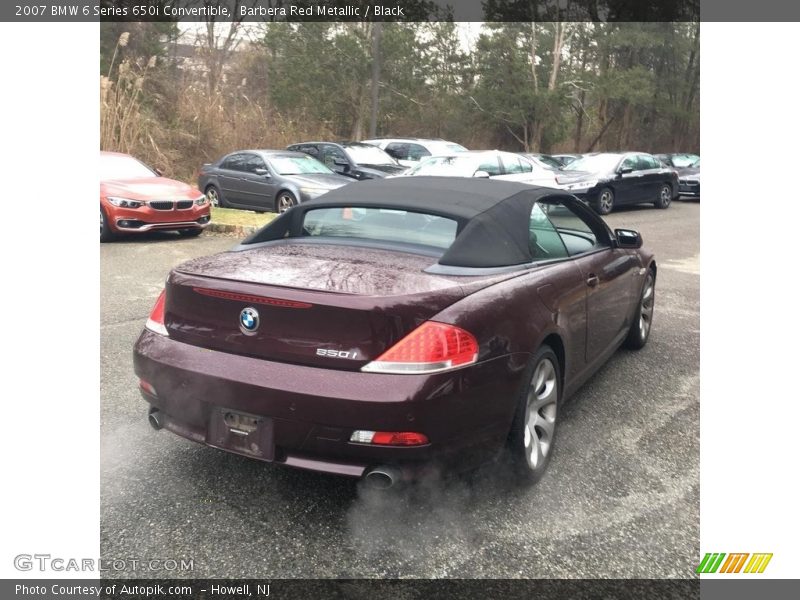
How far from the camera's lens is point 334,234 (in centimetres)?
382

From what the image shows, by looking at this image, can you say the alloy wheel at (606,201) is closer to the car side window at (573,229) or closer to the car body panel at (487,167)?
the car body panel at (487,167)

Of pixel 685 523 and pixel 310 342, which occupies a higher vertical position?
pixel 310 342

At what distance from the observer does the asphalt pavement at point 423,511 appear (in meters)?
2.68

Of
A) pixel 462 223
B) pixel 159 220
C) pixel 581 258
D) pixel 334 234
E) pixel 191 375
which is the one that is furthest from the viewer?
pixel 159 220

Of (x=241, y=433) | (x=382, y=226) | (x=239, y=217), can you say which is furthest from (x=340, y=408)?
(x=239, y=217)

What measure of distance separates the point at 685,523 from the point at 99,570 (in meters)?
2.37

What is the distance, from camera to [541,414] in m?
3.39

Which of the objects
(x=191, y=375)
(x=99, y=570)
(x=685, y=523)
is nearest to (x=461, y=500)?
(x=685, y=523)

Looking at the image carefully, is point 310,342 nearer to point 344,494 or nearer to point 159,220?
point 344,494

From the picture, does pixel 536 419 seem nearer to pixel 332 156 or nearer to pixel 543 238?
pixel 543 238

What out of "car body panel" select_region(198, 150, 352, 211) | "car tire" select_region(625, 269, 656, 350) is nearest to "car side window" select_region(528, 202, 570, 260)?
"car tire" select_region(625, 269, 656, 350)

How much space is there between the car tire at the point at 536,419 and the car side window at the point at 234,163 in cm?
1207

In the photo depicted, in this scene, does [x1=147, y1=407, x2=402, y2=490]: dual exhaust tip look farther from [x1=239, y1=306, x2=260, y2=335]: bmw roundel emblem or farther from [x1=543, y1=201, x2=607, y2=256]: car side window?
[x1=543, y1=201, x2=607, y2=256]: car side window
